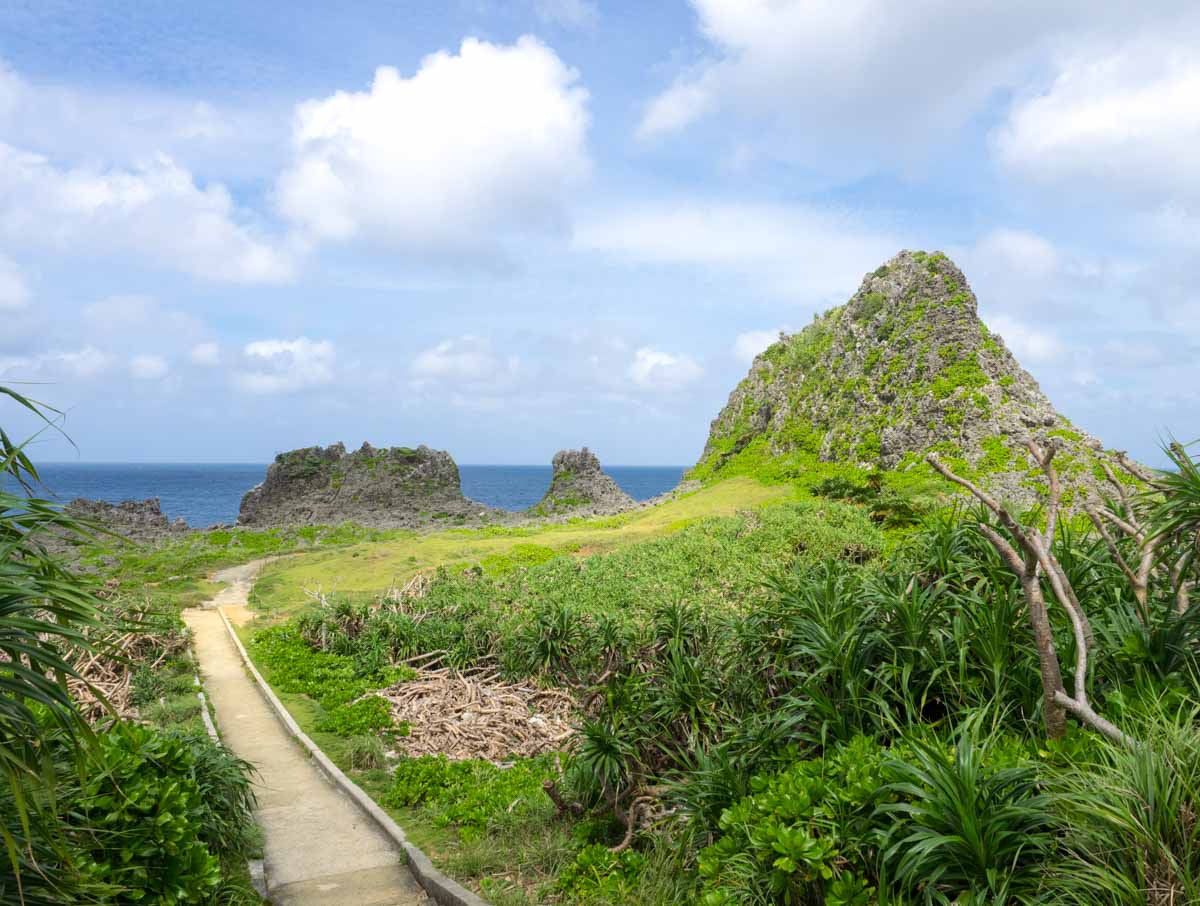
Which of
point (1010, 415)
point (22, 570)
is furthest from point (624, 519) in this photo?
point (22, 570)

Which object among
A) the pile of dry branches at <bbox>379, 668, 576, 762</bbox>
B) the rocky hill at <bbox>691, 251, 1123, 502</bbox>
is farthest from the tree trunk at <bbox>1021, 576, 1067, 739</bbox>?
the rocky hill at <bbox>691, 251, 1123, 502</bbox>

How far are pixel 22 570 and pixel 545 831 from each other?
19.0 feet

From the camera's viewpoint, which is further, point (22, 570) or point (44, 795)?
point (44, 795)

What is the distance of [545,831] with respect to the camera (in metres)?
8.12

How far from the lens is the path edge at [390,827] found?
6993mm

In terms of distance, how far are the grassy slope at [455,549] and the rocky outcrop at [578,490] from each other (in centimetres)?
1813

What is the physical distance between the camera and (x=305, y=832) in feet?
28.9

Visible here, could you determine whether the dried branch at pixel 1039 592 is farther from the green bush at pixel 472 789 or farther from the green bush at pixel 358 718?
the green bush at pixel 358 718

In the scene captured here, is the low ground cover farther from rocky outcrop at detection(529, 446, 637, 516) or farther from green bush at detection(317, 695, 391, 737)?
rocky outcrop at detection(529, 446, 637, 516)

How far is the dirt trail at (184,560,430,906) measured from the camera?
24.3ft

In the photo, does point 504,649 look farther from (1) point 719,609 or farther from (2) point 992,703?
(2) point 992,703

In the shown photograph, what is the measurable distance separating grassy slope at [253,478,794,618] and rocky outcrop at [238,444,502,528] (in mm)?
20205

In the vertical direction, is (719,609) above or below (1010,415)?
below

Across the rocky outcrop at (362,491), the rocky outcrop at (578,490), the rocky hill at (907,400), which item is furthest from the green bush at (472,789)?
the rocky outcrop at (362,491)
